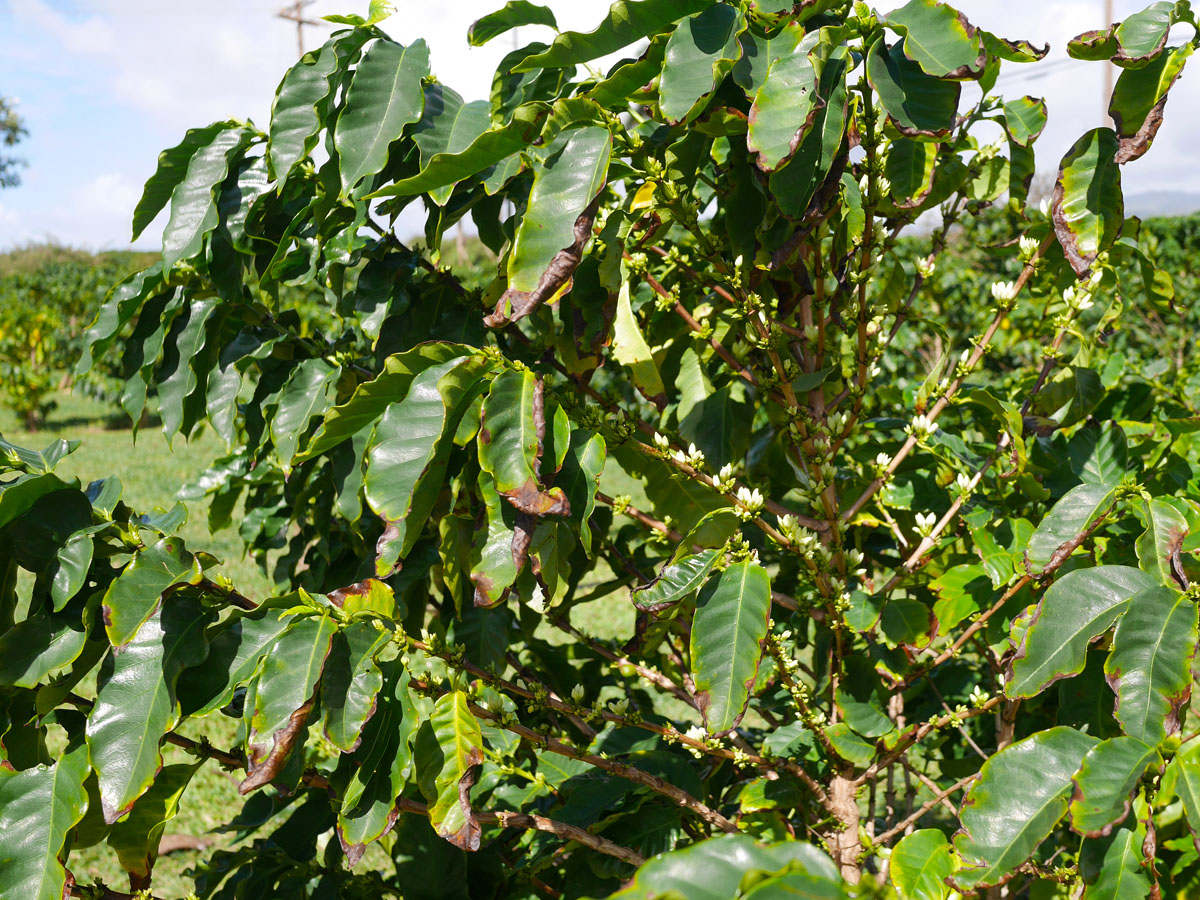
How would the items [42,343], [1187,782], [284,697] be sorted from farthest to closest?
[42,343], [284,697], [1187,782]

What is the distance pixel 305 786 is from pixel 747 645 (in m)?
0.91

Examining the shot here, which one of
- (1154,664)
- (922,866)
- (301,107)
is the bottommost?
(922,866)

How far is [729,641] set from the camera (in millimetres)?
1235

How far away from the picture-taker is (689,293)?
199 centimetres

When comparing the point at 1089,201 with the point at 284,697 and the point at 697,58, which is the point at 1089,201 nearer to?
the point at 697,58

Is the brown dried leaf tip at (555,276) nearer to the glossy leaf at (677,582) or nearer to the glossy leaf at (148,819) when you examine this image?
the glossy leaf at (677,582)

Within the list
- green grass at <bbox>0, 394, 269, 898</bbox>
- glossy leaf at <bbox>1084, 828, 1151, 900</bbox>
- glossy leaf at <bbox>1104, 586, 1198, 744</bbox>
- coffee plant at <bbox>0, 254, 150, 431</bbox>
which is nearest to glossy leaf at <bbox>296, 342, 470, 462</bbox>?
green grass at <bbox>0, 394, 269, 898</bbox>

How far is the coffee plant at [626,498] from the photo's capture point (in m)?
1.15

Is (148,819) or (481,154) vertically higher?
(481,154)

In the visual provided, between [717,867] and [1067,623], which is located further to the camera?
[1067,623]

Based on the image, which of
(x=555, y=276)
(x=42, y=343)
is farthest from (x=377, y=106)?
A: (x=42, y=343)

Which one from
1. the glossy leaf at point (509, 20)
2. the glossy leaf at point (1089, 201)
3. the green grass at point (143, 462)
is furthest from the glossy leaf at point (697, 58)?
the green grass at point (143, 462)

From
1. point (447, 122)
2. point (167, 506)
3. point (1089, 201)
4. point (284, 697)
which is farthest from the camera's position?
point (167, 506)

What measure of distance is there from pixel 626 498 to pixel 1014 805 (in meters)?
0.72
